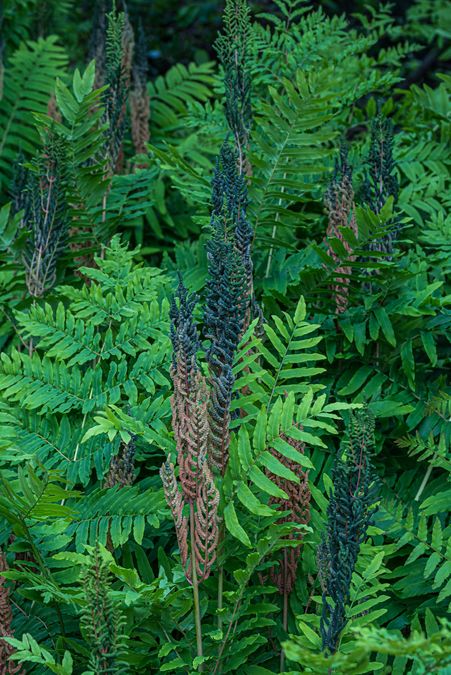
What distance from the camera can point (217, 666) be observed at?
1.72 metres

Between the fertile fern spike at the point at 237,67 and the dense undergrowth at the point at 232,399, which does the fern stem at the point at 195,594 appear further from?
the fertile fern spike at the point at 237,67

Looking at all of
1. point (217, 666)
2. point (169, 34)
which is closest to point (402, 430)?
point (217, 666)

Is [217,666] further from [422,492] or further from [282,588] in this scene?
[422,492]

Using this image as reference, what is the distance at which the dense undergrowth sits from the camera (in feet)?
5.29

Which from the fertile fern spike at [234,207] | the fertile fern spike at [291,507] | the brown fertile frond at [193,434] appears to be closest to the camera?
the brown fertile frond at [193,434]

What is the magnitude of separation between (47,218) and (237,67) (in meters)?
0.74

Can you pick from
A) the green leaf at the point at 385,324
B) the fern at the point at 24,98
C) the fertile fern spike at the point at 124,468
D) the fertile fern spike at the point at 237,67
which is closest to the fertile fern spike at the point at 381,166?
the green leaf at the point at 385,324

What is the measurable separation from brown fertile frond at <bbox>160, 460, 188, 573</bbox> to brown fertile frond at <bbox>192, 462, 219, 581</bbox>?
24 millimetres

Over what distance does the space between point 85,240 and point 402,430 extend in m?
1.22

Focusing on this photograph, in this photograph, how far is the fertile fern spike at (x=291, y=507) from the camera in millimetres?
1839

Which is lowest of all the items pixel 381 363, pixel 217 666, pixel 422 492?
pixel 217 666

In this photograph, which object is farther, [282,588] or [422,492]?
[422,492]

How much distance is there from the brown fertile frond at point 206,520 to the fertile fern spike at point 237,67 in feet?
4.03

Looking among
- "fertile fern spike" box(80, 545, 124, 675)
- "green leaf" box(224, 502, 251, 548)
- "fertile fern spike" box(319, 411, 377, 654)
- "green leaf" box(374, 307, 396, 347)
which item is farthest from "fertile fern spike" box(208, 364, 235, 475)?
"green leaf" box(374, 307, 396, 347)
